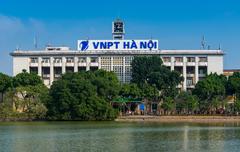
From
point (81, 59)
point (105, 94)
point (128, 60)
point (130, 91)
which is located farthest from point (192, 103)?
point (81, 59)

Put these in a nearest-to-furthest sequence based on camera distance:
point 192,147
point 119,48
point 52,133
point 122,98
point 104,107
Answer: point 192,147 < point 52,133 < point 104,107 < point 122,98 < point 119,48

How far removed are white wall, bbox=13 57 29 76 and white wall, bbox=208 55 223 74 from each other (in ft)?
106

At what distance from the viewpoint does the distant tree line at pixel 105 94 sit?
9081cm

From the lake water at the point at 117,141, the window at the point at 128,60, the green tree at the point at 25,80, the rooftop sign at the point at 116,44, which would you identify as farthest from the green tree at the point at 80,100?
the window at the point at 128,60

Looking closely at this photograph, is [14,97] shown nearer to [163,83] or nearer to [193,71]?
[163,83]

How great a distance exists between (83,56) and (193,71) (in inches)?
788

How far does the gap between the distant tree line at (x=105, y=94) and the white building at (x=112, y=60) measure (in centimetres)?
446

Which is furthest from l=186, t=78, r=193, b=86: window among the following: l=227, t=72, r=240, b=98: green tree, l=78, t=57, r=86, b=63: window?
l=78, t=57, r=86, b=63: window

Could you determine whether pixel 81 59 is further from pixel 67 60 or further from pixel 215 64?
pixel 215 64

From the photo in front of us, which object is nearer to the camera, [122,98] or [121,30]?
[122,98]

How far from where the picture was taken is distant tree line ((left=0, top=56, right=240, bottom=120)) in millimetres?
90812

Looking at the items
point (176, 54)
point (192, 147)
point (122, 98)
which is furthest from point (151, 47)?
point (192, 147)

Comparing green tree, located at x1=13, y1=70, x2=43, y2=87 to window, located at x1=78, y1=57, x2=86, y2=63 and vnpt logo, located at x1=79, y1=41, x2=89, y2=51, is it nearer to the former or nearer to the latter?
vnpt logo, located at x1=79, y1=41, x2=89, y2=51

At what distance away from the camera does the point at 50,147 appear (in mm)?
48875
